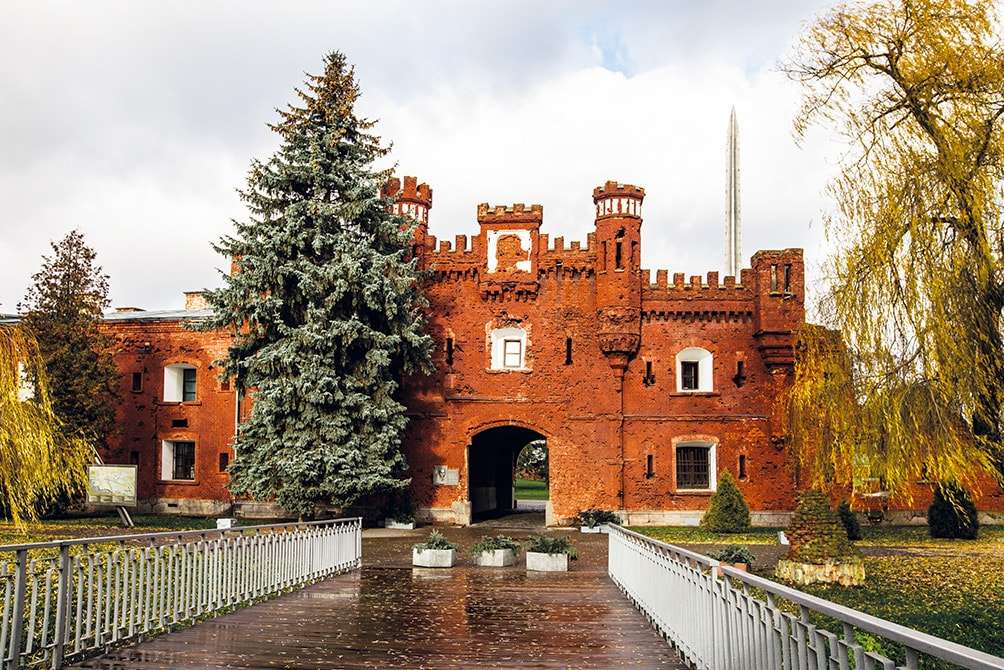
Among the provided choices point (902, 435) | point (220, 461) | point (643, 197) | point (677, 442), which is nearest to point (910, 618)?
point (902, 435)

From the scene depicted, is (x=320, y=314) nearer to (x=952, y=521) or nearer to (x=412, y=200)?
(x=412, y=200)

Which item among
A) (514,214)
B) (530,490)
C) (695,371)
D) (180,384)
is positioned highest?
(514,214)

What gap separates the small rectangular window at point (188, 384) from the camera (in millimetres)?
34875

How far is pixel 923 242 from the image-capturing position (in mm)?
10609

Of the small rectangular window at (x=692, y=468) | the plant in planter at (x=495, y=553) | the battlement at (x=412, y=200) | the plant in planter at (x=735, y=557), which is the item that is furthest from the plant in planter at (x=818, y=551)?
the battlement at (x=412, y=200)

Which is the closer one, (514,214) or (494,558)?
(494,558)

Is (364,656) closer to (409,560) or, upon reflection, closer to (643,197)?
(409,560)

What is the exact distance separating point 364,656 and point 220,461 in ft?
87.0

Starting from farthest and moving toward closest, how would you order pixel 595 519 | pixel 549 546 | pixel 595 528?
pixel 595 519 < pixel 595 528 < pixel 549 546

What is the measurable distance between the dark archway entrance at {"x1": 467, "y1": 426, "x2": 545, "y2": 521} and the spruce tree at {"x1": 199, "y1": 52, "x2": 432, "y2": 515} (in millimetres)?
6830

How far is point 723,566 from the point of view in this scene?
24.5ft

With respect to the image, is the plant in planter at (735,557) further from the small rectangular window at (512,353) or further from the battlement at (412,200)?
the battlement at (412,200)

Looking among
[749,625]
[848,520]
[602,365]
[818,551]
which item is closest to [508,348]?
[602,365]

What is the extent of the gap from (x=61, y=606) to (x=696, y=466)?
26.2 meters
